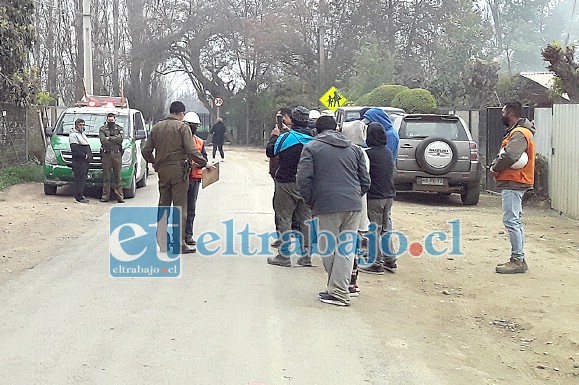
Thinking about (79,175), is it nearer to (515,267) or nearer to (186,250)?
(186,250)

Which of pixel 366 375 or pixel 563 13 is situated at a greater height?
pixel 563 13

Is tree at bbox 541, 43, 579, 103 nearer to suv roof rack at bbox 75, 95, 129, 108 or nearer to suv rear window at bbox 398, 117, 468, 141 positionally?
suv rear window at bbox 398, 117, 468, 141

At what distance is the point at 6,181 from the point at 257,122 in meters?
31.8

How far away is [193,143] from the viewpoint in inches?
401

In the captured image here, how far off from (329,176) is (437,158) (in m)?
8.39

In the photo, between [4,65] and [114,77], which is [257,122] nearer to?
[114,77]

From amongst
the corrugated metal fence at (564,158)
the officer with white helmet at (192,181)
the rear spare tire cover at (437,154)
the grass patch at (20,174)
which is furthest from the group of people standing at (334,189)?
the grass patch at (20,174)

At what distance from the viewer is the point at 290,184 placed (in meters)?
9.96

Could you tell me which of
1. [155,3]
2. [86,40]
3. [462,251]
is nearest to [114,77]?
[155,3]

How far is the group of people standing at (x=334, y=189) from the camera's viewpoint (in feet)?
26.3

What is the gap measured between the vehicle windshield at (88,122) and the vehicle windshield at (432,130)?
6.16 metres

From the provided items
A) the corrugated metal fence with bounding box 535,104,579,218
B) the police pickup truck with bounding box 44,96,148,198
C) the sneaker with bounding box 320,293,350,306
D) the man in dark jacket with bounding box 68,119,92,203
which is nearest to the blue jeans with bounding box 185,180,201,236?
the sneaker with bounding box 320,293,350,306

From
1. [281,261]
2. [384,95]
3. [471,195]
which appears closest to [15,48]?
[471,195]

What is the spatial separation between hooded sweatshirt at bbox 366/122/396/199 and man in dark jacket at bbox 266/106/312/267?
788mm
